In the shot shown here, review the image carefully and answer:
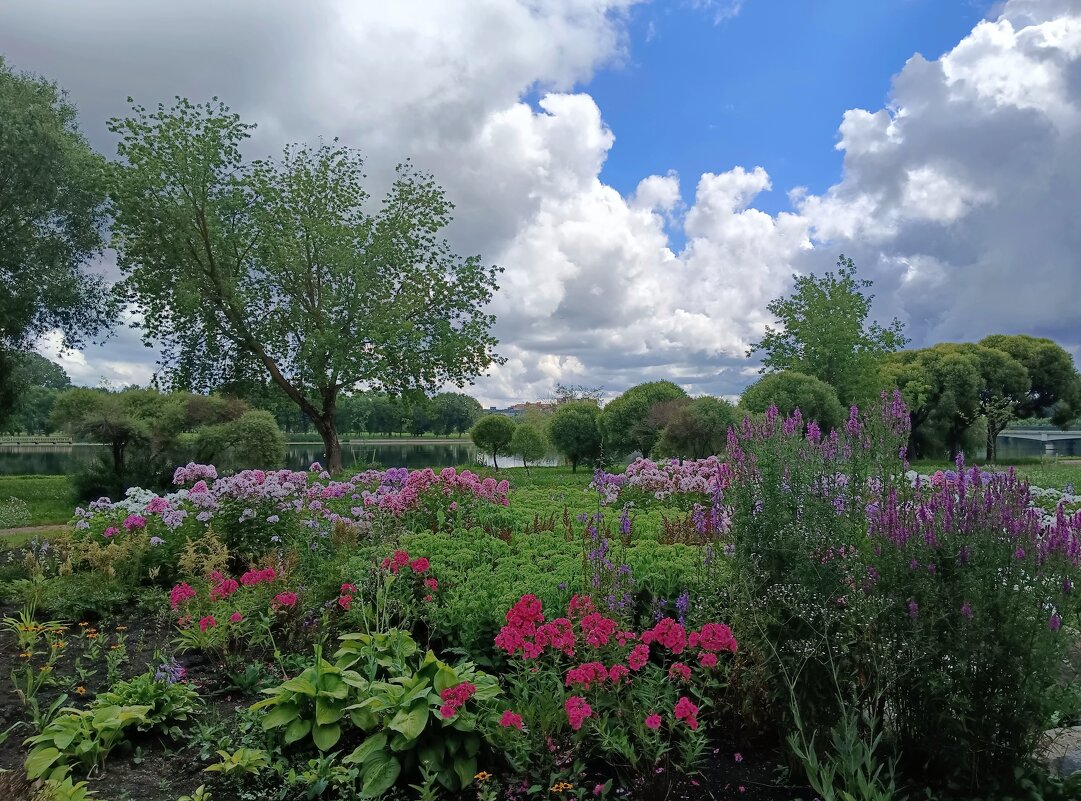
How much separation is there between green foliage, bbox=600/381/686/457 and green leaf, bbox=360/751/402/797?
18530 mm

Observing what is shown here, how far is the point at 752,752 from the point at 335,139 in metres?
19.6

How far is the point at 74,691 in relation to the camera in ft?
13.8

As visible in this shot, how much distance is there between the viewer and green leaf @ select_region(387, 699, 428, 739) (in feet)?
10.00

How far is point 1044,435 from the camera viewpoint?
3978cm

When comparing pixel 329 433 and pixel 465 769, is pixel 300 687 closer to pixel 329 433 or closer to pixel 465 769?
pixel 465 769

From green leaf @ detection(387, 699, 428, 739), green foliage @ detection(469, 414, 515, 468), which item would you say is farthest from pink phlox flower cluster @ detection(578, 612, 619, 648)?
green foliage @ detection(469, 414, 515, 468)

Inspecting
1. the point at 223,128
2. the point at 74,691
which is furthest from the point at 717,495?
the point at 223,128

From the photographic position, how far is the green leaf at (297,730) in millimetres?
3323

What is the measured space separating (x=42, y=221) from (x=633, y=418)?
52.9 ft

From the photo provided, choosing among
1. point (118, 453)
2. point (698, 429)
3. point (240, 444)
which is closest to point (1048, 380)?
point (698, 429)

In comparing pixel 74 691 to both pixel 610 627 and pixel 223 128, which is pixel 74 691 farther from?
pixel 223 128

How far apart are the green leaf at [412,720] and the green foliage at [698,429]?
50.7 feet

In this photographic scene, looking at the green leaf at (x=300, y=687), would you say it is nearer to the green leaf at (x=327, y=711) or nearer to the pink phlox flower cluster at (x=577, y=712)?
the green leaf at (x=327, y=711)

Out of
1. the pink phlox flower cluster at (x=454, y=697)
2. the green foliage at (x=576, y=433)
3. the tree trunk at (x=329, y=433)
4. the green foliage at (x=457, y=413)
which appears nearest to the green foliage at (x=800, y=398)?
the green foliage at (x=576, y=433)
